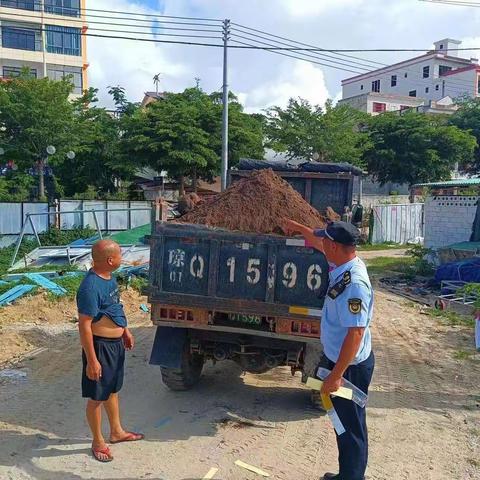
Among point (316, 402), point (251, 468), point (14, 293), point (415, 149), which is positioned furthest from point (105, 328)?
point (415, 149)

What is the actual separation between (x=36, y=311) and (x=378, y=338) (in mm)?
5717

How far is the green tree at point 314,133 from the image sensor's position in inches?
1061

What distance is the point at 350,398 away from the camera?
320 centimetres

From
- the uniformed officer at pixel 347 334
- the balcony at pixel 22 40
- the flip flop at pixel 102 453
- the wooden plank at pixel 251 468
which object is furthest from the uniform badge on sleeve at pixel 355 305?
the balcony at pixel 22 40

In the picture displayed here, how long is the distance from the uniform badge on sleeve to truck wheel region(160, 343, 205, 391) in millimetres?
2479

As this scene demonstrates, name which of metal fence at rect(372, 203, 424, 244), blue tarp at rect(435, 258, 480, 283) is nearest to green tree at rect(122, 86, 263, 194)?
metal fence at rect(372, 203, 424, 244)

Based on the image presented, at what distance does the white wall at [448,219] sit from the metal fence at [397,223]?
21.2 feet

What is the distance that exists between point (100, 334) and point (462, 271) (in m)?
9.81

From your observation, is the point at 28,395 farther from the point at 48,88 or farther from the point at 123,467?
the point at 48,88

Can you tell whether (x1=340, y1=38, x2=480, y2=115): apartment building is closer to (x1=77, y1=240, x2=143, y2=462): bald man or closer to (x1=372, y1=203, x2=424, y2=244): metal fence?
(x1=372, y1=203, x2=424, y2=244): metal fence

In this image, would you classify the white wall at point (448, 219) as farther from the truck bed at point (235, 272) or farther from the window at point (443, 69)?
the window at point (443, 69)

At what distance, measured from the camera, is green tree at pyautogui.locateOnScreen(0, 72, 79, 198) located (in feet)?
75.7

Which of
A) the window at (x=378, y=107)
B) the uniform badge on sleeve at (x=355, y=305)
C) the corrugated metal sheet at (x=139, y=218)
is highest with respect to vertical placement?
the window at (x=378, y=107)

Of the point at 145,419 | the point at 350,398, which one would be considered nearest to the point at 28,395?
the point at 145,419
